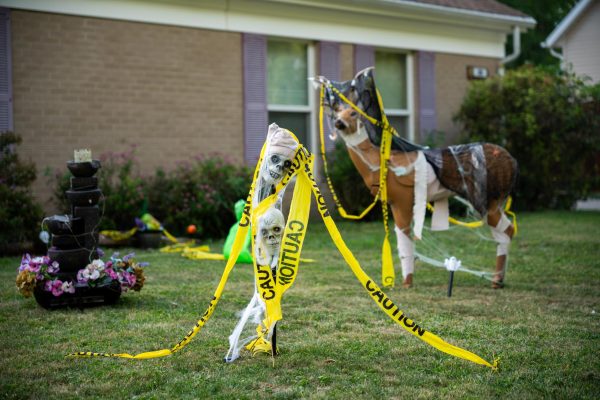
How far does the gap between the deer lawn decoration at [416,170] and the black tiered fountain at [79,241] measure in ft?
8.13

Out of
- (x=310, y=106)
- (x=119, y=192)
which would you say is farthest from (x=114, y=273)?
(x=310, y=106)

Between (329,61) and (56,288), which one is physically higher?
(329,61)

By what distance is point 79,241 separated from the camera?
19.3ft

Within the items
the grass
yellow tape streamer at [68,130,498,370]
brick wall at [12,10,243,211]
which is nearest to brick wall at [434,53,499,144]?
brick wall at [12,10,243,211]

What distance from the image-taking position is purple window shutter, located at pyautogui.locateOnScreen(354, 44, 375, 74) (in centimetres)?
1378

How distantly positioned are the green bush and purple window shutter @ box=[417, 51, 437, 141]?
0.65m

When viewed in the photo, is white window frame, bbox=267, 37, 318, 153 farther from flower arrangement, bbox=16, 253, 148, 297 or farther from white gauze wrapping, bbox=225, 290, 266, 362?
white gauze wrapping, bbox=225, 290, 266, 362

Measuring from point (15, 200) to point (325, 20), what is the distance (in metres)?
6.97

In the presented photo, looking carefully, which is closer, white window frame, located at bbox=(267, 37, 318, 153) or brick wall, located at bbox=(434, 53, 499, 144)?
white window frame, located at bbox=(267, 37, 318, 153)

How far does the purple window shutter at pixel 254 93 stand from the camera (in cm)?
1238

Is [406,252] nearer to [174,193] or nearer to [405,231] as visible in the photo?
[405,231]

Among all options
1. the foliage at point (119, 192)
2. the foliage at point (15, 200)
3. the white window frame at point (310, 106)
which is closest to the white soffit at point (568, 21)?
the white window frame at point (310, 106)

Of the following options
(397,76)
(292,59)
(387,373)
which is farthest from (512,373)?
(397,76)

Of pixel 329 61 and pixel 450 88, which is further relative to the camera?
pixel 450 88
